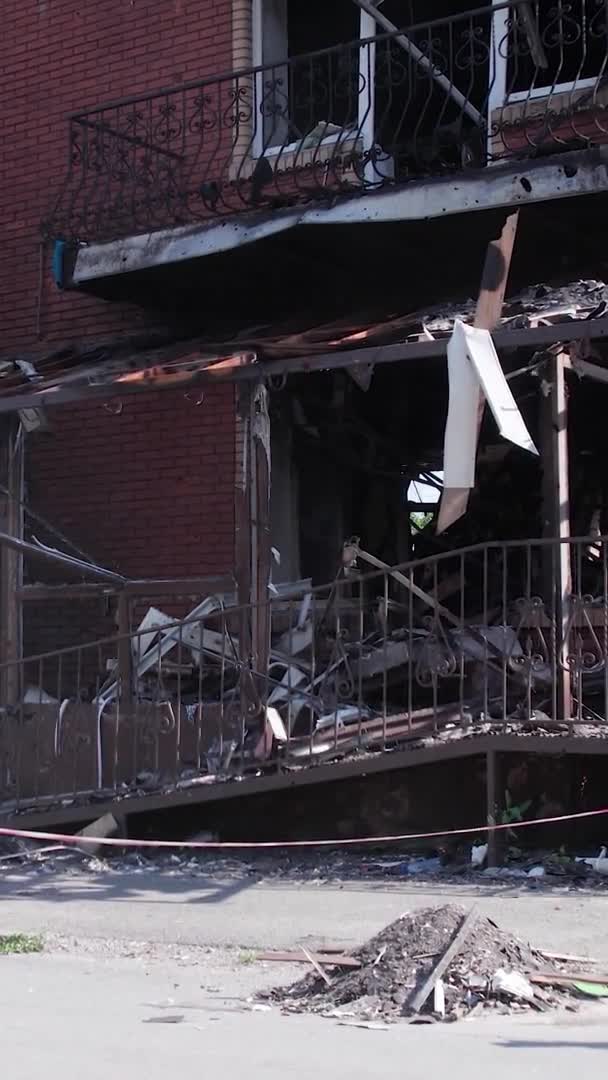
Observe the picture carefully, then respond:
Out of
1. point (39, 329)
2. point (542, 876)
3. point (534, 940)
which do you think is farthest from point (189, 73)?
point (534, 940)

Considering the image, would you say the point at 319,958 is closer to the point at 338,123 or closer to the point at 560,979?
the point at 560,979

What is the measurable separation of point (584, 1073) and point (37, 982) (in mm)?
2480

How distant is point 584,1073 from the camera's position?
4512 millimetres

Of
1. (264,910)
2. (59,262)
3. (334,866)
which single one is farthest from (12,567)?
(264,910)

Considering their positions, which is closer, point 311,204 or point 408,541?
point 311,204

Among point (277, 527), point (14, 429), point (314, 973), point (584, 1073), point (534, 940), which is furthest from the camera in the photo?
point (277, 527)

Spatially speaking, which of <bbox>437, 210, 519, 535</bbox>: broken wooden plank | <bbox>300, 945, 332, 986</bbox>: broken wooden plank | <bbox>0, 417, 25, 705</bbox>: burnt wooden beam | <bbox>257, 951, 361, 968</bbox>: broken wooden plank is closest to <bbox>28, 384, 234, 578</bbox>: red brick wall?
<bbox>0, 417, 25, 705</bbox>: burnt wooden beam

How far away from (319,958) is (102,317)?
6.68 meters

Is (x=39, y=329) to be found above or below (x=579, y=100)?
below

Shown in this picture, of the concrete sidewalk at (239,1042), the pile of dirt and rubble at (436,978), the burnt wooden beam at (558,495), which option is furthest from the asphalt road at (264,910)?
the burnt wooden beam at (558,495)

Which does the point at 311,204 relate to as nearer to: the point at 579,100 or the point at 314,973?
the point at 579,100

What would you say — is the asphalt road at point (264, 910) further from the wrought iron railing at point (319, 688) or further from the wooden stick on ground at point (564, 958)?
the wrought iron railing at point (319, 688)

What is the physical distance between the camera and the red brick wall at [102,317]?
35.0 feet

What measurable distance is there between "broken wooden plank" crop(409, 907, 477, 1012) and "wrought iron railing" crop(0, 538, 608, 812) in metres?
2.28
